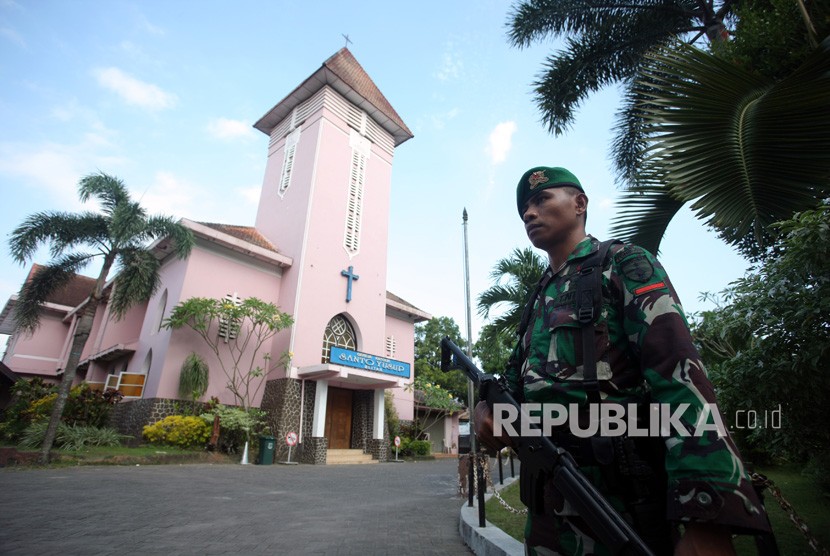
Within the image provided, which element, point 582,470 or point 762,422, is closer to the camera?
point 582,470

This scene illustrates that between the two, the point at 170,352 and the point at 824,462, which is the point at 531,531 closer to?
the point at 824,462

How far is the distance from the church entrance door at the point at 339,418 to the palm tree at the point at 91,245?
26.8 ft

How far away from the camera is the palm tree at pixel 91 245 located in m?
10.7

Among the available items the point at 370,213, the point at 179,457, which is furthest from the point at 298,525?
the point at 370,213

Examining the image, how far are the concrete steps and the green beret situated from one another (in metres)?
A: 15.2

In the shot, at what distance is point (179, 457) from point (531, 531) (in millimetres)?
12838

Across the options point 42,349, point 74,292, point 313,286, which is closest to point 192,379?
point 313,286

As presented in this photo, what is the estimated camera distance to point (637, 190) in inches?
169

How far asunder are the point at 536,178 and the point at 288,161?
19.5 metres

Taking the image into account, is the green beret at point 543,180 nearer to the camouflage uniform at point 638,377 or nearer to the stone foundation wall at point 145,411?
the camouflage uniform at point 638,377

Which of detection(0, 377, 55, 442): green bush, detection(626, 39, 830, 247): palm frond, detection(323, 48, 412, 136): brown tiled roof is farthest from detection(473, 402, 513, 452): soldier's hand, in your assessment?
detection(323, 48, 412, 136): brown tiled roof

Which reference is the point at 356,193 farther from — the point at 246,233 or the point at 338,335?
the point at 338,335

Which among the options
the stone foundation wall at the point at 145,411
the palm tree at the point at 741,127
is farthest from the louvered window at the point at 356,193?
the palm tree at the point at 741,127

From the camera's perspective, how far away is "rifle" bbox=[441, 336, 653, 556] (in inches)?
44.4
